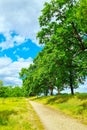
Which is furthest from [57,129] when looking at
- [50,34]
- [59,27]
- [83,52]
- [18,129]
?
[50,34]

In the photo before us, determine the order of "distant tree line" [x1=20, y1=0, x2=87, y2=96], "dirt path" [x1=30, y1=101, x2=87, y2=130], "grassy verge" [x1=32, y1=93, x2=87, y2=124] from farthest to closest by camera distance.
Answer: "distant tree line" [x1=20, y1=0, x2=87, y2=96]
"grassy verge" [x1=32, y1=93, x2=87, y2=124]
"dirt path" [x1=30, y1=101, x2=87, y2=130]

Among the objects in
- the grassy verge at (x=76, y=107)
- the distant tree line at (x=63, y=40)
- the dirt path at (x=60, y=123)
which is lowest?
the dirt path at (x=60, y=123)

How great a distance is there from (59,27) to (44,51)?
5541mm

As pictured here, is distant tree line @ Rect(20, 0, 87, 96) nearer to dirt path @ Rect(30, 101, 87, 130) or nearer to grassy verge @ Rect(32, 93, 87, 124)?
grassy verge @ Rect(32, 93, 87, 124)

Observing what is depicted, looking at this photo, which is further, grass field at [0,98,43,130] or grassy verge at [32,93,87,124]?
grassy verge at [32,93,87,124]

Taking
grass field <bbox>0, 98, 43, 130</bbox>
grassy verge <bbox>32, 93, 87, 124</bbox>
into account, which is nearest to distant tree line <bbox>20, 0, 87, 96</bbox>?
grassy verge <bbox>32, 93, 87, 124</bbox>

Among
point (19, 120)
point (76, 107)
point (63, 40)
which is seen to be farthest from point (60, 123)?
point (63, 40)

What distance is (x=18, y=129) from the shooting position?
18.5m

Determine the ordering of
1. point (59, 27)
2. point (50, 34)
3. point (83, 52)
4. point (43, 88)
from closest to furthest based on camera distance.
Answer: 1. point (83, 52)
2. point (59, 27)
3. point (50, 34)
4. point (43, 88)

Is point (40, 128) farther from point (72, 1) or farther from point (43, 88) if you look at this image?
point (43, 88)

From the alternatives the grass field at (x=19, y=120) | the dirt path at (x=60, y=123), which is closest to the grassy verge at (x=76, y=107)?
the dirt path at (x=60, y=123)

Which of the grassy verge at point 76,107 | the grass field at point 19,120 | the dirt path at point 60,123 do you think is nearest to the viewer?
the dirt path at point 60,123

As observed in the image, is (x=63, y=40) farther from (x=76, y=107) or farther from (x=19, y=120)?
(x=19, y=120)

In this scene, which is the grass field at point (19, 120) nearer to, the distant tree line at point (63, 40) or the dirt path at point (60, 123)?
the dirt path at point (60, 123)
